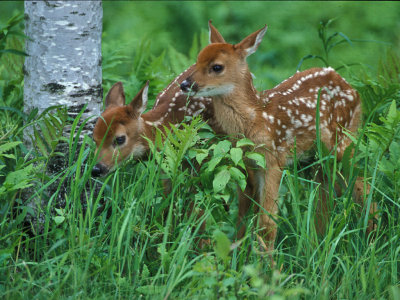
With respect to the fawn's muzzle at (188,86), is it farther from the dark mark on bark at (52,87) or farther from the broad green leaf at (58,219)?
the broad green leaf at (58,219)

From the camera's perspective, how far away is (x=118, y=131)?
4.46m

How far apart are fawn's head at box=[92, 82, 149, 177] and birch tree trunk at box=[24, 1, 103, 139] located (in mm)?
219

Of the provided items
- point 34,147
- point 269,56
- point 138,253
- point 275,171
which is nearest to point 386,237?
point 275,171

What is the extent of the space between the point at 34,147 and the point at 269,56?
5.26m

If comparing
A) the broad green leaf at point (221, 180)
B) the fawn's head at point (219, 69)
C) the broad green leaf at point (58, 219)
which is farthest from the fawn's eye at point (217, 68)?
the broad green leaf at point (58, 219)

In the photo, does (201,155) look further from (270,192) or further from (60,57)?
(60,57)

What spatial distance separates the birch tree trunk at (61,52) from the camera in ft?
14.3

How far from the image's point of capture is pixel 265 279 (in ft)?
11.5

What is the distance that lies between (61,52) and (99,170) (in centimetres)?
81

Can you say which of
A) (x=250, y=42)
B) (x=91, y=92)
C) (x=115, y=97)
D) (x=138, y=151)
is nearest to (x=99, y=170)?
(x=138, y=151)

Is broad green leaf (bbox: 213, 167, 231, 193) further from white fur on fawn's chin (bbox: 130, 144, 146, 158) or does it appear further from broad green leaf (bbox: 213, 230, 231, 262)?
white fur on fawn's chin (bbox: 130, 144, 146, 158)

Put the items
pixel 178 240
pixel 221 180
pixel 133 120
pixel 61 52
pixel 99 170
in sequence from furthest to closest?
pixel 133 120, pixel 61 52, pixel 99 170, pixel 221 180, pixel 178 240

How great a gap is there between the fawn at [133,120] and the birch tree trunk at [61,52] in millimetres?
248

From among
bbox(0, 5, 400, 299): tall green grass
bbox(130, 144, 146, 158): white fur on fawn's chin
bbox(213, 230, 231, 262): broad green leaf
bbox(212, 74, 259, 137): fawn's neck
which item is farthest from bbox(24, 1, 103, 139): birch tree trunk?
bbox(213, 230, 231, 262): broad green leaf
